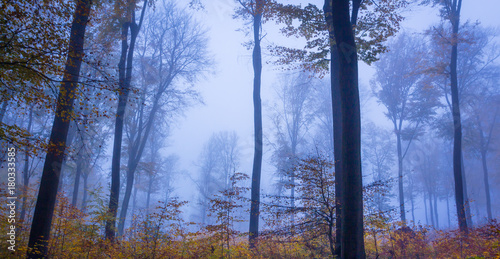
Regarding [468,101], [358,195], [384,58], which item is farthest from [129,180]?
[468,101]

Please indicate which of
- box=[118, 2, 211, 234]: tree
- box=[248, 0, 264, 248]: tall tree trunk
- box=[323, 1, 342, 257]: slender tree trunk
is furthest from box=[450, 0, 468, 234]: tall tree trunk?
box=[118, 2, 211, 234]: tree

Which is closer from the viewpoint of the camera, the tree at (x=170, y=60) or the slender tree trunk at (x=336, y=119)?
the slender tree trunk at (x=336, y=119)

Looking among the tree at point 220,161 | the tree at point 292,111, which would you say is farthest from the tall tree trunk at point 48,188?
the tree at point 220,161

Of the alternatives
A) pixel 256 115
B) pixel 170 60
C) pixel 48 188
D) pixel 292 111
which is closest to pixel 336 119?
pixel 256 115

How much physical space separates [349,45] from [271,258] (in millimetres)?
5649

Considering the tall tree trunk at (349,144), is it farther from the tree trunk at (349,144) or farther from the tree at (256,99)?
the tree at (256,99)

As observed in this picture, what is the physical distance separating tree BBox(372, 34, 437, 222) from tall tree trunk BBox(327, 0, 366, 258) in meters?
16.8

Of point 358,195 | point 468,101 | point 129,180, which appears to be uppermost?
point 468,101

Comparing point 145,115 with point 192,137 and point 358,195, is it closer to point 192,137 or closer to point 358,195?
point 358,195

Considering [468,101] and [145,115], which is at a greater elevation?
[468,101]

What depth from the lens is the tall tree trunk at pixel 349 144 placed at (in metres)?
4.55

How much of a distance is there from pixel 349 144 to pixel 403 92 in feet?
58.8

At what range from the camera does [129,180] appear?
47.3ft

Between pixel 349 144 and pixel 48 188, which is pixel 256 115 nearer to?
pixel 349 144
